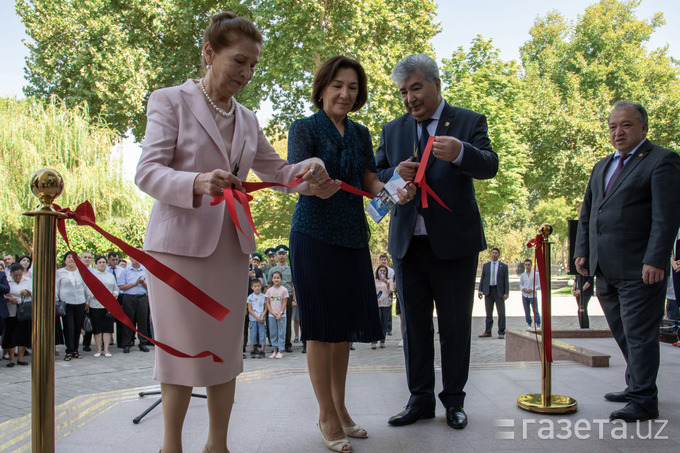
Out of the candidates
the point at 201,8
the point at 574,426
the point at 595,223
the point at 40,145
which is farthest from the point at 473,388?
the point at 201,8

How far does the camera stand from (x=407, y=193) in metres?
3.13

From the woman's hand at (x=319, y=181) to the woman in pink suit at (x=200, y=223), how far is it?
1.07ft

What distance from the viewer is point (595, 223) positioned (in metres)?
4.04

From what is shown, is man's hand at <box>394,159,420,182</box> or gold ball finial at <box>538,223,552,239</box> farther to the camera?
gold ball finial at <box>538,223,552,239</box>

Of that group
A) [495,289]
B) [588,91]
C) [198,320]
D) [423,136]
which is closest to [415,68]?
[423,136]

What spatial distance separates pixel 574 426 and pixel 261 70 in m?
20.3

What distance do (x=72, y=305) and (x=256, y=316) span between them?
11.1 feet

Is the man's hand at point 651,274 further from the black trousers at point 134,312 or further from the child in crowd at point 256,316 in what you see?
the black trousers at point 134,312

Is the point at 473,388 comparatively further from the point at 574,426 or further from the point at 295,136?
the point at 295,136

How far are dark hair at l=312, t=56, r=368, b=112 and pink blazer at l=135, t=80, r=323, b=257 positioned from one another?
95 centimetres

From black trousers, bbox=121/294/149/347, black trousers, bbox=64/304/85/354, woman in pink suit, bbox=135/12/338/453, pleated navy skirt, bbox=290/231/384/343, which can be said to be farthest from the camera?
black trousers, bbox=121/294/149/347

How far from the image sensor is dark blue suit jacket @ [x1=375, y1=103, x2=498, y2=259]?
3348 millimetres

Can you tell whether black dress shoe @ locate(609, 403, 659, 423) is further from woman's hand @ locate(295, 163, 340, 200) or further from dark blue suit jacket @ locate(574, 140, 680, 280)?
woman's hand @ locate(295, 163, 340, 200)

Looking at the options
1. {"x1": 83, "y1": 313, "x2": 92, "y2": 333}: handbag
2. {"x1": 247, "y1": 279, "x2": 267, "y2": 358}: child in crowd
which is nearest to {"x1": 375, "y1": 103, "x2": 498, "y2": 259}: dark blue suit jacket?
{"x1": 247, "y1": 279, "x2": 267, "y2": 358}: child in crowd
